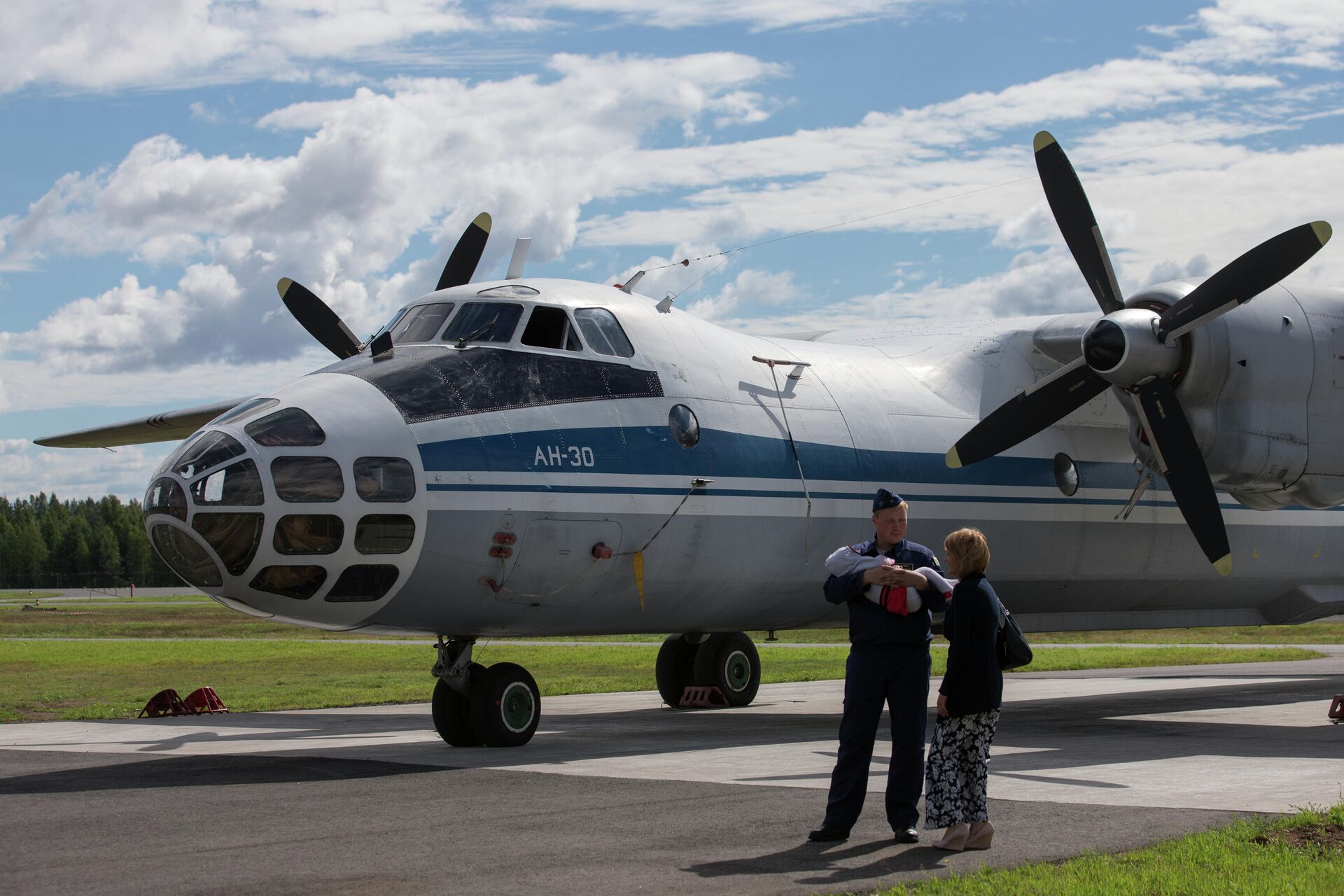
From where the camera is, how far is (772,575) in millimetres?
15688

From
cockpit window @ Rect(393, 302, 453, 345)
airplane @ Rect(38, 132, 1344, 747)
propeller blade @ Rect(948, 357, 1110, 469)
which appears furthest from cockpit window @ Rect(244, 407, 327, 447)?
propeller blade @ Rect(948, 357, 1110, 469)

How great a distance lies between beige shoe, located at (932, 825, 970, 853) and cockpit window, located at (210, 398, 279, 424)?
24.0ft

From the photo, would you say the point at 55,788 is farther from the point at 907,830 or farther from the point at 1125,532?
the point at 1125,532

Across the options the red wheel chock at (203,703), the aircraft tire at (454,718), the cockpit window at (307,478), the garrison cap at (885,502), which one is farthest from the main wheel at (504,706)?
the red wheel chock at (203,703)

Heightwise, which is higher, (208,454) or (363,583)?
(208,454)

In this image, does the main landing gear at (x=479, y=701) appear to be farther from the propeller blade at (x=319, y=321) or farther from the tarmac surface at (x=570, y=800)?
the propeller blade at (x=319, y=321)

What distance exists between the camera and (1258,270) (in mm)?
15398

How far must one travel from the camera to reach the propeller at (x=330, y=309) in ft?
59.9

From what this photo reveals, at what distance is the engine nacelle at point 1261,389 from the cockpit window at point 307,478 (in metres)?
9.71

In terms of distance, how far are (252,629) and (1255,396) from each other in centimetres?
5033

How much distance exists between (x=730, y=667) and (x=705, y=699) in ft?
2.07

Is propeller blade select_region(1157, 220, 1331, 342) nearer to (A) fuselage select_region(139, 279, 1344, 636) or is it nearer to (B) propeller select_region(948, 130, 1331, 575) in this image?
(B) propeller select_region(948, 130, 1331, 575)

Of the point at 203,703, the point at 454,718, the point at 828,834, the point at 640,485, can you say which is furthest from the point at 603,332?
the point at 203,703

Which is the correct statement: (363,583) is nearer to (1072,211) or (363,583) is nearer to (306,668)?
(1072,211)
